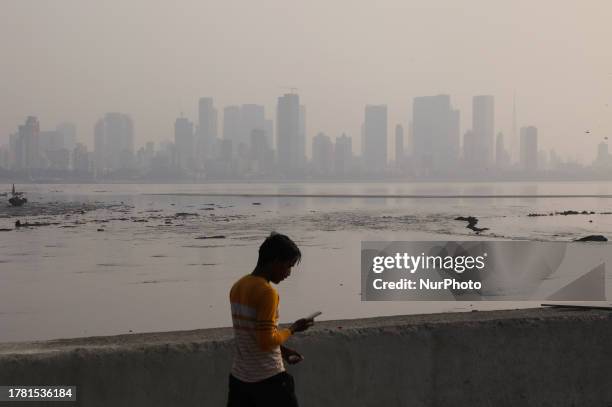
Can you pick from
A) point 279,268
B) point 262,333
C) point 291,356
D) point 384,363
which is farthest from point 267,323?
point 384,363

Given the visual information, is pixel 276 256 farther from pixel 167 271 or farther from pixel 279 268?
pixel 167 271

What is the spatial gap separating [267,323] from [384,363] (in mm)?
1597

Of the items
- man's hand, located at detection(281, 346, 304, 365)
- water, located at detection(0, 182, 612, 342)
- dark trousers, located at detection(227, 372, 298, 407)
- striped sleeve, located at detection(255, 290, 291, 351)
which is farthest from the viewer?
water, located at detection(0, 182, 612, 342)

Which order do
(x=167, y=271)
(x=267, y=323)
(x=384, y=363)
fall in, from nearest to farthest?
(x=267, y=323), (x=384, y=363), (x=167, y=271)

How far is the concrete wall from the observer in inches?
167

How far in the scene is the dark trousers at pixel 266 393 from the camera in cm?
340

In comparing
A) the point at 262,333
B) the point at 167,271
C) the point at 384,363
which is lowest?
the point at 167,271

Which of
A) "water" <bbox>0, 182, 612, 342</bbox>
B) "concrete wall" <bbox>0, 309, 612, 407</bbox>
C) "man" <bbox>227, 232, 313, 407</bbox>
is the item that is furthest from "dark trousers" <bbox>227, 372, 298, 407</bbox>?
"water" <bbox>0, 182, 612, 342</bbox>

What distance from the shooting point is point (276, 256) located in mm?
3381

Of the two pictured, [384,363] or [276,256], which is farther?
[384,363]

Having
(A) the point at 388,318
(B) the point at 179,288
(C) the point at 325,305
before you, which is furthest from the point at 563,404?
(B) the point at 179,288

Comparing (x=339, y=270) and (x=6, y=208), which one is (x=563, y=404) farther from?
(x=6, y=208)

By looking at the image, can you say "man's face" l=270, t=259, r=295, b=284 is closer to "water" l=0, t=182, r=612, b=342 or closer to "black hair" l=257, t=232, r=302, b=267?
"black hair" l=257, t=232, r=302, b=267

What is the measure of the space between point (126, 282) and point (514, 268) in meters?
13.6
